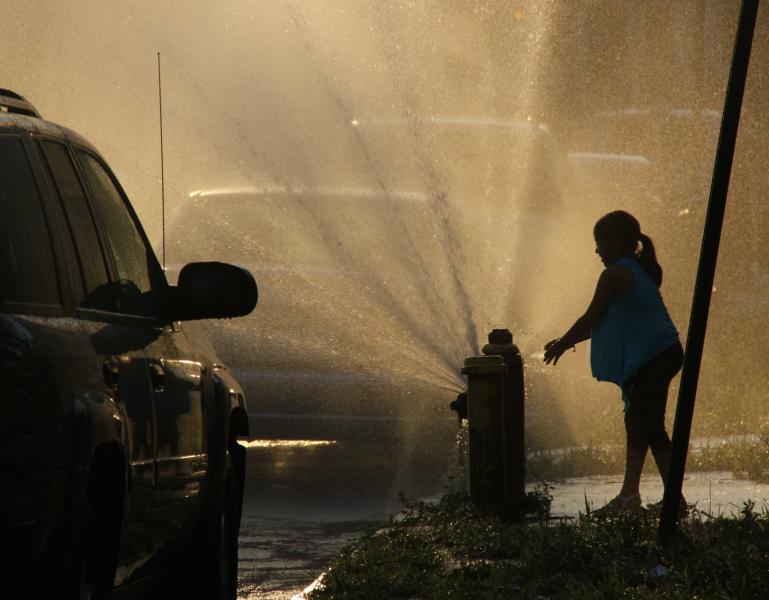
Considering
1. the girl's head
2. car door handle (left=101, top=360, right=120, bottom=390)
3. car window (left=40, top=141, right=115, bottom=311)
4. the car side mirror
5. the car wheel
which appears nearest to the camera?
the car wheel

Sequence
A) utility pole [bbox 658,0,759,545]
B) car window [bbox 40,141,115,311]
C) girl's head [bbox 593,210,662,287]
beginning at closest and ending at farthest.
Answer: car window [bbox 40,141,115,311], utility pole [bbox 658,0,759,545], girl's head [bbox 593,210,662,287]

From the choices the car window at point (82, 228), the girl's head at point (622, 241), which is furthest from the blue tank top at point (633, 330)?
the car window at point (82, 228)

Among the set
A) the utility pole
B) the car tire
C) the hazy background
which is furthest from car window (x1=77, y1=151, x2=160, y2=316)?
the hazy background

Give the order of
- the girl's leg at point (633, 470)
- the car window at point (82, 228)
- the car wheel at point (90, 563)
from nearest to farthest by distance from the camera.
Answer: the car wheel at point (90, 563) < the car window at point (82, 228) < the girl's leg at point (633, 470)

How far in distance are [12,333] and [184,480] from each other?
→ 1.52 meters

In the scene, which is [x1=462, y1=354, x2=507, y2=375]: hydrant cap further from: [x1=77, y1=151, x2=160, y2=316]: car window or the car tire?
[x1=77, y1=151, x2=160, y2=316]: car window

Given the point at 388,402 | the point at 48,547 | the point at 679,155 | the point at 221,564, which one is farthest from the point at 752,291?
the point at 48,547

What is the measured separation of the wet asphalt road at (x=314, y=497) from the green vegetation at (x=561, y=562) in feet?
1.21

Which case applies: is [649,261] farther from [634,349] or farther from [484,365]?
[484,365]

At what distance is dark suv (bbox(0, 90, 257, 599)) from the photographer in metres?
3.64

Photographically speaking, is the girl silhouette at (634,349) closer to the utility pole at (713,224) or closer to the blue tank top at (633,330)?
the blue tank top at (633,330)

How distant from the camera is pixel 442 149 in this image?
16.5 m

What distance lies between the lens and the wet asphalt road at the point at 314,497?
813 centimetres

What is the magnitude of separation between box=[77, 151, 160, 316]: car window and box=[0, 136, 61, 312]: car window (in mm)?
658
